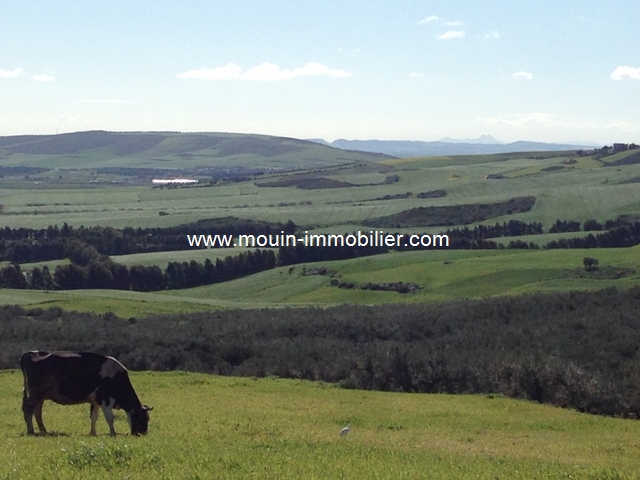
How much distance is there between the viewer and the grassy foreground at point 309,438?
46.5 ft

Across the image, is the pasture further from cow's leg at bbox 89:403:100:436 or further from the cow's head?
cow's leg at bbox 89:403:100:436

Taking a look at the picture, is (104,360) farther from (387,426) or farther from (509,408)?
(509,408)

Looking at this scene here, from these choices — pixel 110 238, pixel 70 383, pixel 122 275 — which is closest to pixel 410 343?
pixel 70 383

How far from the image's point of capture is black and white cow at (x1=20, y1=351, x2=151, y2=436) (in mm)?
19344

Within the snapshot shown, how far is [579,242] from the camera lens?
111375 millimetres

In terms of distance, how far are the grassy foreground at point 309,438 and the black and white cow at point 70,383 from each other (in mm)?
704

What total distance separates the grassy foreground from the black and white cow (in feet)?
2.31

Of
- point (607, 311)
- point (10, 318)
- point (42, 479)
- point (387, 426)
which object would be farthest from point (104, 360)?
point (10, 318)

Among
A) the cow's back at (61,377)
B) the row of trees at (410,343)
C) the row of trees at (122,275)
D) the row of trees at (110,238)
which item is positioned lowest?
the row of trees at (122,275)

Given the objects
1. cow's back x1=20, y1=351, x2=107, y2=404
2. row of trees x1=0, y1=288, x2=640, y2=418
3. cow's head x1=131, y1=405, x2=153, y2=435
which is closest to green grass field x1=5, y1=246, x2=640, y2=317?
row of trees x1=0, y1=288, x2=640, y2=418

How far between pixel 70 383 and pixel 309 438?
524cm

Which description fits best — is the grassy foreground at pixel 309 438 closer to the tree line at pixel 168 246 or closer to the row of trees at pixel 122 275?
the row of trees at pixel 122 275

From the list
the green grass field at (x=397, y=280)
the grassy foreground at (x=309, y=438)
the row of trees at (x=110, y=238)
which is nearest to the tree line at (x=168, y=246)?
the row of trees at (x=110, y=238)

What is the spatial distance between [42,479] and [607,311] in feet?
154
